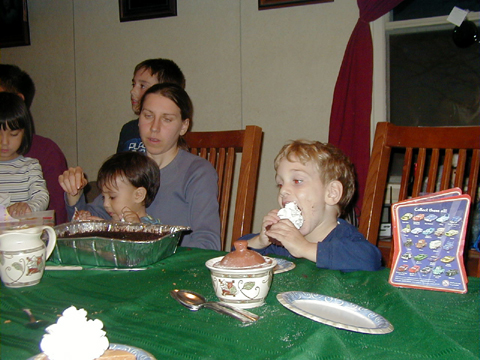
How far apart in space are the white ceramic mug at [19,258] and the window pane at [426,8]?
2675mm

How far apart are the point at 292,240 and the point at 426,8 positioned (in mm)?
2364

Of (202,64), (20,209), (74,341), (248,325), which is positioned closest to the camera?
(74,341)

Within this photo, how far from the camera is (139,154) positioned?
5.57ft

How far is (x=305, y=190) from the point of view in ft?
3.99

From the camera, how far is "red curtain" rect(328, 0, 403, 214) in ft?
8.66

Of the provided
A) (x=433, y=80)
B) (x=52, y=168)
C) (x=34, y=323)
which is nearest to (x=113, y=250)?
(x=34, y=323)

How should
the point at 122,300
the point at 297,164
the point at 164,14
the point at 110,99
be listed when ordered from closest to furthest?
the point at 122,300 < the point at 297,164 < the point at 164,14 < the point at 110,99

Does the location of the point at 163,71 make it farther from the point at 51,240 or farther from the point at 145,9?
the point at 51,240

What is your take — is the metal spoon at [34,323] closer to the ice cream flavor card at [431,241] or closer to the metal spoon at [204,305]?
the metal spoon at [204,305]

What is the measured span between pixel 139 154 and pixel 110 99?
1.93 m

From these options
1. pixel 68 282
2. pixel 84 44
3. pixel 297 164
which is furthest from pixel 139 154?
pixel 84 44

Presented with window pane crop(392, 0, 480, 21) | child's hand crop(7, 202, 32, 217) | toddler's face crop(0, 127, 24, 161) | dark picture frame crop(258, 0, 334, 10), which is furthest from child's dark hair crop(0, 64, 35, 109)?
window pane crop(392, 0, 480, 21)

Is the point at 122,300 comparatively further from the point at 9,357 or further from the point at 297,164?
the point at 297,164

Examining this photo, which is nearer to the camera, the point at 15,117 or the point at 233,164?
the point at 233,164
